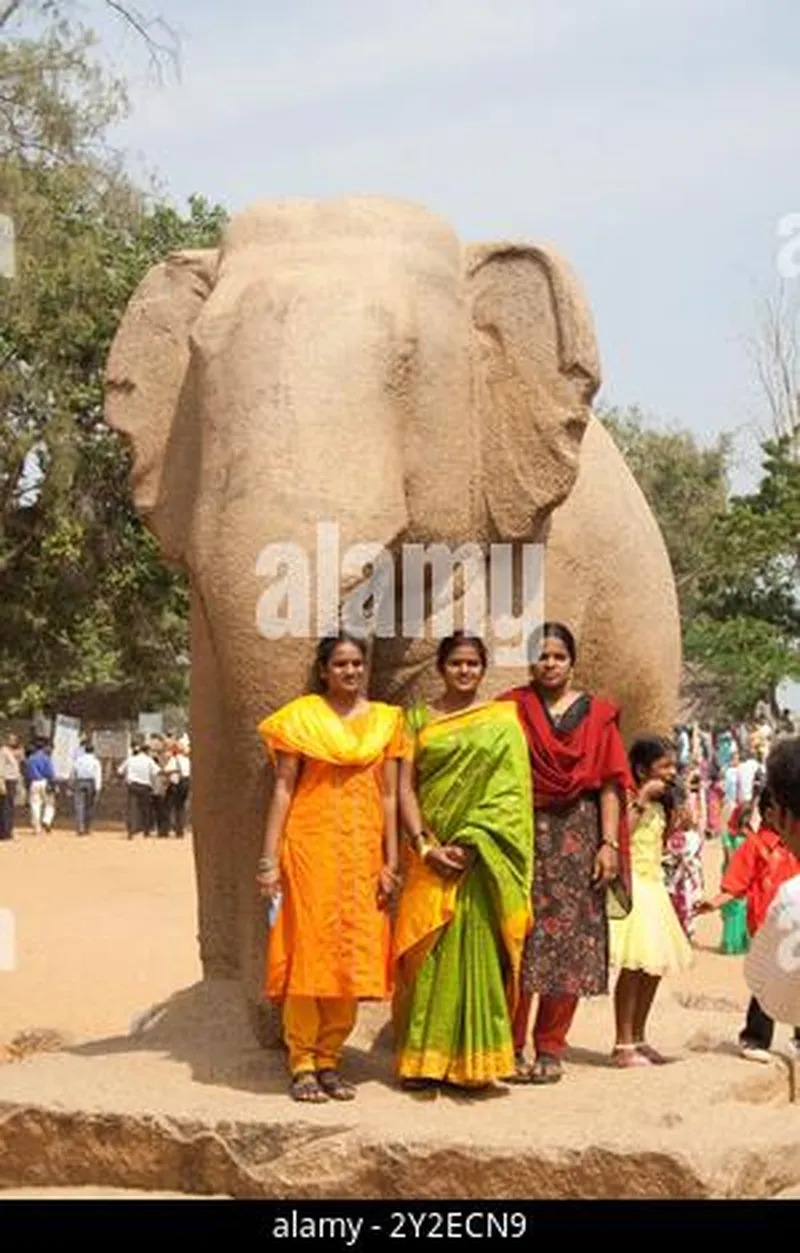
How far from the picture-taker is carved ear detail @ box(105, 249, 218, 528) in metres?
6.73

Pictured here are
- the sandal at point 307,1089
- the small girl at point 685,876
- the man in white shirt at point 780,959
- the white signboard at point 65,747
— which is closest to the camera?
the man in white shirt at point 780,959

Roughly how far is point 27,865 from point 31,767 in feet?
17.9

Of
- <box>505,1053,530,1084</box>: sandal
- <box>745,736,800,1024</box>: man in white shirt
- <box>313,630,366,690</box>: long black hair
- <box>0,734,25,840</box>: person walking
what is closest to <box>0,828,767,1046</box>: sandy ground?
<box>0,734,25,840</box>: person walking

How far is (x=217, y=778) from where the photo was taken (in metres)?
7.07

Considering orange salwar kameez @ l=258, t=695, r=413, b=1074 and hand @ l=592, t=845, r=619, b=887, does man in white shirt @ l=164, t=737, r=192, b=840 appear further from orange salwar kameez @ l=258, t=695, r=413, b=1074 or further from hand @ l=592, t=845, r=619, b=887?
orange salwar kameez @ l=258, t=695, r=413, b=1074

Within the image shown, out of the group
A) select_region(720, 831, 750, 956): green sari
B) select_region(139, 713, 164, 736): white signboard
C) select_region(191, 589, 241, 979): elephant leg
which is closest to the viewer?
select_region(191, 589, 241, 979): elephant leg

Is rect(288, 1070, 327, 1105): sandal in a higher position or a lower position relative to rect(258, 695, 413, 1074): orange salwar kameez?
lower

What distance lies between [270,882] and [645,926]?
1349mm

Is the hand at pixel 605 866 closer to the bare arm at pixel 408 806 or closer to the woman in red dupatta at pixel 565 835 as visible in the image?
the woman in red dupatta at pixel 565 835

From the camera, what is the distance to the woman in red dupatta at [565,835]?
6.10m

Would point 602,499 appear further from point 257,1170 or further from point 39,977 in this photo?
point 39,977

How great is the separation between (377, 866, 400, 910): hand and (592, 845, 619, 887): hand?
2.02 ft

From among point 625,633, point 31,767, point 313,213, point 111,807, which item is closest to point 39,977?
point 625,633
